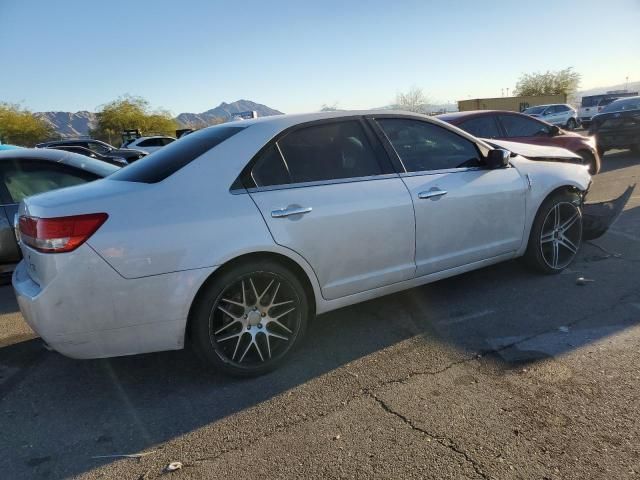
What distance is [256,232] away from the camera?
3027 millimetres

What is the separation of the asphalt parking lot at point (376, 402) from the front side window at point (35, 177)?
155cm

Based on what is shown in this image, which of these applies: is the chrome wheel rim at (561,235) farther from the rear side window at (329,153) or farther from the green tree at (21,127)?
the green tree at (21,127)

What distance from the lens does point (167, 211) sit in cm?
Answer: 285

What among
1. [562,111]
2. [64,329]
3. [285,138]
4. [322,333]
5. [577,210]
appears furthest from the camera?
[562,111]

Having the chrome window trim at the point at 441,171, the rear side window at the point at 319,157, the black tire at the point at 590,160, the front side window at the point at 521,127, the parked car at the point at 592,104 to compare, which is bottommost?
the parked car at the point at 592,104

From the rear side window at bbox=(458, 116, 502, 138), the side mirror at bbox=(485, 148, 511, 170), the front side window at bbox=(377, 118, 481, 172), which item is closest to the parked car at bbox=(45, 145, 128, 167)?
the front side window at bbox=(377, 118, 481, 172)

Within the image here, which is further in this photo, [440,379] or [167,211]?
[440,379]

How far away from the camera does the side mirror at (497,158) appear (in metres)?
4.18

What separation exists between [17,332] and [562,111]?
103ft

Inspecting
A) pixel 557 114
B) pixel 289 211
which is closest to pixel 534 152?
pixel 289 211

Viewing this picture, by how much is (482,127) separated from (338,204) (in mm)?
5744

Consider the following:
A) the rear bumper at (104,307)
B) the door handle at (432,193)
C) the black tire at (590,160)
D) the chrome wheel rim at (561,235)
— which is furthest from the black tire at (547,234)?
the black tire at (590,160)

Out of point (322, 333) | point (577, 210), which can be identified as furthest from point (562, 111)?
point (322, 333)

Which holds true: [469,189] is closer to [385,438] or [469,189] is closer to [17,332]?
[385,438]
